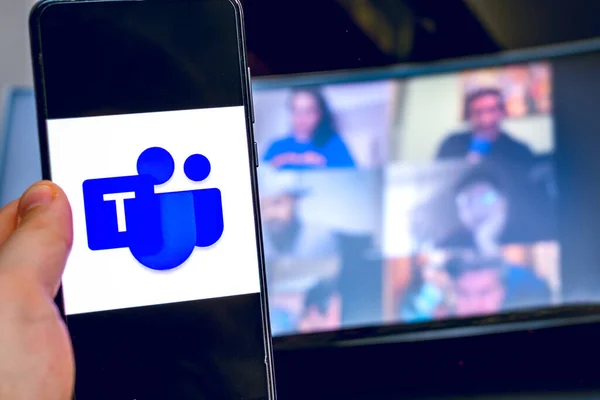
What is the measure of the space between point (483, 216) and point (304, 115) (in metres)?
0.17

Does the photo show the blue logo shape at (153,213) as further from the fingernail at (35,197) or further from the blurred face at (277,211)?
the blurred face at (277,211)

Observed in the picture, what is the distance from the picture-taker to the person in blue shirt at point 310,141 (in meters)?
0.44

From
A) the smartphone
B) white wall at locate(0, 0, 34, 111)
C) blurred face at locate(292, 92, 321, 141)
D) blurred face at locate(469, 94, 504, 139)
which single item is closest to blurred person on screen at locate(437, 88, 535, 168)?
blurred face at locate(469, 94, 504, 139)

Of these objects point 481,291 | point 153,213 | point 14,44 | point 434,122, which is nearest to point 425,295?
point 481,291

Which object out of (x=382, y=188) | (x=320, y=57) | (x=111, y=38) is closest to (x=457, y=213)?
(x=382, y=188)

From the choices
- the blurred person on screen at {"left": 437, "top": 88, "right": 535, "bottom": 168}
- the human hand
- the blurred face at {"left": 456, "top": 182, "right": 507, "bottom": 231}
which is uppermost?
the blurred person on screen at {"left": 437, "top": 88, "right": 535, "bottom": 168}

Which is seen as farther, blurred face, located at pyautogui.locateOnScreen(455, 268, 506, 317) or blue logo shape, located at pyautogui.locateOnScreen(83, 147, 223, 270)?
blurred face, located at pyautogui.locateOnScreen(455, 268, 506, 317)

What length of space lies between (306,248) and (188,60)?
198 millimetres

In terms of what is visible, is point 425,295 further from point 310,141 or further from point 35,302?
point 35,302

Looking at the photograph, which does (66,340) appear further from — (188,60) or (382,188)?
(382,188)

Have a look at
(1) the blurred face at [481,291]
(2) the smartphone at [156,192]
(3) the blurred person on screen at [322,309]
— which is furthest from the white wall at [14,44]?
(1) the blurred face at [481,291]

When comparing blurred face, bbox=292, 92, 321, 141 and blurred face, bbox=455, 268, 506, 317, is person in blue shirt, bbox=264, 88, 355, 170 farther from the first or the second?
blurred face, bbox=455, 268, 506, 317

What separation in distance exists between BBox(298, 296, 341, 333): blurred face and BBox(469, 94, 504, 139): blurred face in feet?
0.63

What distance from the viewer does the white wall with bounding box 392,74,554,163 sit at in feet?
1.48
